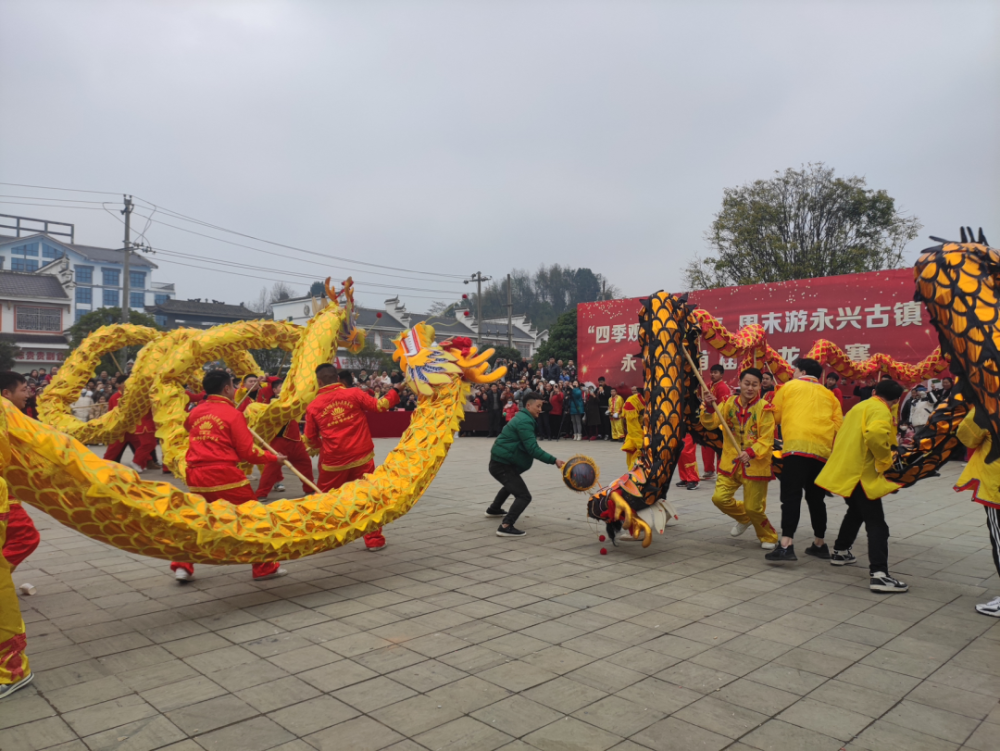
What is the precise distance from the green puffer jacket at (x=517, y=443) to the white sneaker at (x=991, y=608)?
3.43m

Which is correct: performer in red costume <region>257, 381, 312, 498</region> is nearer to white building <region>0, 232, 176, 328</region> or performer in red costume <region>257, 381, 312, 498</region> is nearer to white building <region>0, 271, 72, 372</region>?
white building <region>0, 271, 72, 372</region>

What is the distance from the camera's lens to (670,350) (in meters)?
5.65

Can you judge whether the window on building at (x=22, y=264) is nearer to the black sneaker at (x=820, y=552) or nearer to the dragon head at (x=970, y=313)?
the black sneaker at (x=820, y=552)

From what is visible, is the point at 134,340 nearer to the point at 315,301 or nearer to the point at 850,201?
the point at 315,301

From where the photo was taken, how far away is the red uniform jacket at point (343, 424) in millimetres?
5969

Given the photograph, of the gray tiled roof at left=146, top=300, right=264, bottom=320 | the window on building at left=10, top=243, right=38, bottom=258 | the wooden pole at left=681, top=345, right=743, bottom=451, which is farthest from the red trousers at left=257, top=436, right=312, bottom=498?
the window on building at left=10, top=243, right=38, bottom=258

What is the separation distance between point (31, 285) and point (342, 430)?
42919 millimetres

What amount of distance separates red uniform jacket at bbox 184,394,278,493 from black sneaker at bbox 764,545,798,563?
157 inches

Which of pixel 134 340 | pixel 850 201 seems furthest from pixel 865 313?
pixel 134 340

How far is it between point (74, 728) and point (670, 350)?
15.0ft

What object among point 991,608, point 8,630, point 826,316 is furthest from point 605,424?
point 8,630

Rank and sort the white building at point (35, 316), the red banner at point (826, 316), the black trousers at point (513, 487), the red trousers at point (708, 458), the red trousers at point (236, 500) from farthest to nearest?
the white building at point (35, 316), the red banner at point (826, 316), the red trousers at point (708, 458), the black trousers at point (513, 487), the red trousers at point (236, 500)

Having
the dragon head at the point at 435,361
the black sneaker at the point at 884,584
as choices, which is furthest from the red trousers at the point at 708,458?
the black sneaker at the point at 884,584

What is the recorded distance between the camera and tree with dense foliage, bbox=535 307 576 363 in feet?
84.7
